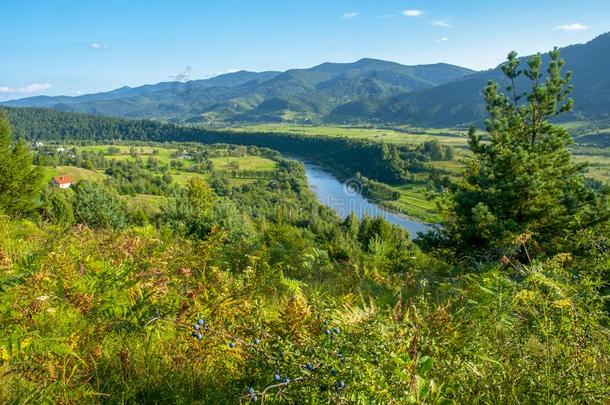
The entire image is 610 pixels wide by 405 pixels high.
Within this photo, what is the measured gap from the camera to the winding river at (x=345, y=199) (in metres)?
85.4

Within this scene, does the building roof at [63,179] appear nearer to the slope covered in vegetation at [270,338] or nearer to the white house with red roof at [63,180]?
the white house with red roof at [63,180]

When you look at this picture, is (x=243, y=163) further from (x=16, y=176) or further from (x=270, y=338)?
(x=270, y=338)

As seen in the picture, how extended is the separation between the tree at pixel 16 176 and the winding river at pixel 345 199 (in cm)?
6175

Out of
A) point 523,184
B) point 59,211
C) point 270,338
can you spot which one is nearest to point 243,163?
point 59,211

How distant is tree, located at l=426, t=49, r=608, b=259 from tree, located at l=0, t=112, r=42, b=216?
25.3m

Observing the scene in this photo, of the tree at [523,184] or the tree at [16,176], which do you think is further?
the tree at [16,176]

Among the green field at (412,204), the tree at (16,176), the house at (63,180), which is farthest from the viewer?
the house at (63,180)

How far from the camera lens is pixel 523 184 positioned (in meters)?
11.1

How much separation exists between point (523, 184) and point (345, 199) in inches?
3831

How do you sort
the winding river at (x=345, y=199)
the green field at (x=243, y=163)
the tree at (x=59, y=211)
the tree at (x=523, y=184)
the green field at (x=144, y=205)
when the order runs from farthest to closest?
the green field at (x=243, y=163), the winding river at (x=345, y=199), the green field at (x=144, y=205), the tree at (x=523, y=184), the tree at (x=59, y=211)

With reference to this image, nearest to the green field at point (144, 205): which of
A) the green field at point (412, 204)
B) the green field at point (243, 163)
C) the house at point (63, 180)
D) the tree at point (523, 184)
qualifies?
the tree at point (523, 184)

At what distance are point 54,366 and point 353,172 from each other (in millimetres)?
129426

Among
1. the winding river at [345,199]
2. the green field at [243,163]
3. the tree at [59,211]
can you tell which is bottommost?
the winding river at [345,199]

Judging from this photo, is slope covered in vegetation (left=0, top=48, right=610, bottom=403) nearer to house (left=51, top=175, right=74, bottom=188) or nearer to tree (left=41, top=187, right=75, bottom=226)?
tree (left=41, top=187, right=75, bottom=226)
